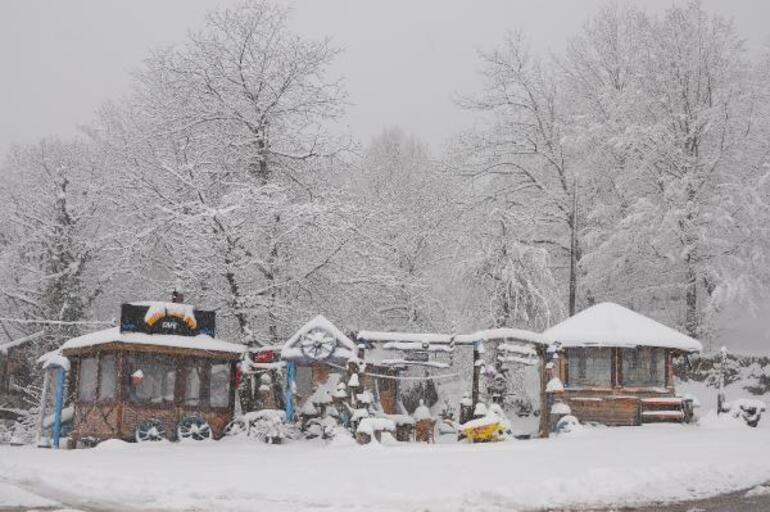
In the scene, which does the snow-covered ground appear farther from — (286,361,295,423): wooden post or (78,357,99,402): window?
(78,357,99,402): window

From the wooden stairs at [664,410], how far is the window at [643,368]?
77 cm

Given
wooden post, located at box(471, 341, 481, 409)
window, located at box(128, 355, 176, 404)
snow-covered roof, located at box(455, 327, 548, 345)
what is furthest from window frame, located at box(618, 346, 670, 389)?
window, located at box(128, 355, 176, 404)

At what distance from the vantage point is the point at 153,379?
74.0 feet

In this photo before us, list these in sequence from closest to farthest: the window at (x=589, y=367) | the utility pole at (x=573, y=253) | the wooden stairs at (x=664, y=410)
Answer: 1. the wooden stairs at (x=664, y=410)
2. the window at (x=589, y=367)
3. the utility pole at (x=573, y=253)

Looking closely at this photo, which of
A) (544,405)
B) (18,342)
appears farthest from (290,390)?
(18,342)

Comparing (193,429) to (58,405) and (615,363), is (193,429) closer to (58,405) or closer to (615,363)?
(58,405)

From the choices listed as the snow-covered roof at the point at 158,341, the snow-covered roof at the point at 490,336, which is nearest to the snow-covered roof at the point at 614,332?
the snow-covered roof at the point at 490,336

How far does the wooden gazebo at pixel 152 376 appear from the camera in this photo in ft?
72.1

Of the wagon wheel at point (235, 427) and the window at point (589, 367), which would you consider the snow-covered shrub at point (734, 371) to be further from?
the wagon wheel at point (235, 427)

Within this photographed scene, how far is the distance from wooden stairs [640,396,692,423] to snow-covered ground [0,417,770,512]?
16.0ft

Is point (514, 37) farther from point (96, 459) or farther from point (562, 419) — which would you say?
point (96, 459)

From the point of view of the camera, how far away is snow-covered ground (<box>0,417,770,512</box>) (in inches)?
506

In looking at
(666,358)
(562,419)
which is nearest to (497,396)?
(562,419)

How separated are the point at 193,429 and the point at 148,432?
48.9 inches
